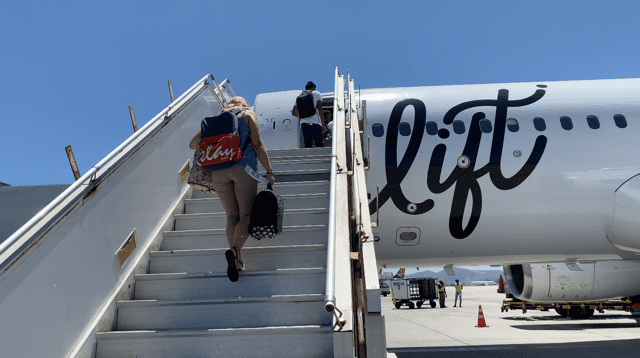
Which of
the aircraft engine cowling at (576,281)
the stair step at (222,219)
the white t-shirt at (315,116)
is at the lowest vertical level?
the aircraft engine cowling at (576,281)

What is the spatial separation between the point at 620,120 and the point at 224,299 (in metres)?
5.75

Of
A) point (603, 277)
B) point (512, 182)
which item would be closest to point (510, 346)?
point (603, 277)

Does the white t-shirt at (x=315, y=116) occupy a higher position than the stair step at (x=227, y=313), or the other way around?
the white t-shirt at (x=315, y=116)

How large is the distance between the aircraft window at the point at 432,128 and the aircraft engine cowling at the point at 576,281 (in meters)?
3.82

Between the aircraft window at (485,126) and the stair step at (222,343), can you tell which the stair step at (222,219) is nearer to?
the stair step at (222,343)

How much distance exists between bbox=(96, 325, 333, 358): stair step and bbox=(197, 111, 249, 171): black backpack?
1148mm

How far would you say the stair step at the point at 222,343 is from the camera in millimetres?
2711

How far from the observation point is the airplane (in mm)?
5758

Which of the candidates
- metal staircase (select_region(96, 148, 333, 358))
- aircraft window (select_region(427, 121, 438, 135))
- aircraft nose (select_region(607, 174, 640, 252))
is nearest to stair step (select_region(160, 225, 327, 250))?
metal staircase (select_region(96, 148, 333, 358))

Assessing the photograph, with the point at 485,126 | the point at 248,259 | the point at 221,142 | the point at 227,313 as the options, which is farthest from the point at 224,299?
the point at 485,126

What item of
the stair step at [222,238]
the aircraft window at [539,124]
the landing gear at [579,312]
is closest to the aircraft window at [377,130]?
the aircraft window at [539,124]

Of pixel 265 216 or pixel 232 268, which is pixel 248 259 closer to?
pixel 232 268

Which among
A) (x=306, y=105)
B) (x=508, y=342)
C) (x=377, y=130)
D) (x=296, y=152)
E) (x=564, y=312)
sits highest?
(x=306, y=105)

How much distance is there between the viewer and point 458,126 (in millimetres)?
6020
